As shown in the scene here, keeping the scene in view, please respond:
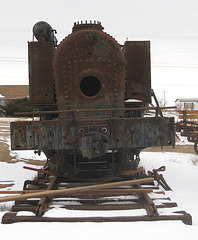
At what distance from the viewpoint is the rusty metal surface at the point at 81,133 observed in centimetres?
459

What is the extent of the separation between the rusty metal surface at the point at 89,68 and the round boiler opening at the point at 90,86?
0.29 m

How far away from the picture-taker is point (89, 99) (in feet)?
16.3

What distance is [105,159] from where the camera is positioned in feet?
20.6

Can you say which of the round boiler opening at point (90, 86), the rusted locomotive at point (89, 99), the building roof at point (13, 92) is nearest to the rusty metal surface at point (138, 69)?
the rusted locomotive at point (89, 99)

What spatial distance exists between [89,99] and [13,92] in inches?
1703

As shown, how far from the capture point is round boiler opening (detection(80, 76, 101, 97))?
5.31 metres

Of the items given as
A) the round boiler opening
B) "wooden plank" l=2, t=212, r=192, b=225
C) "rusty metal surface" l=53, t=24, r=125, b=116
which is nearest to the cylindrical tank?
"rusty metal surface" l=53, t=24, r=125, b=116

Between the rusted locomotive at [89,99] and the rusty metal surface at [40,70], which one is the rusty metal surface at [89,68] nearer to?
the rusted locomotive at [89,99]

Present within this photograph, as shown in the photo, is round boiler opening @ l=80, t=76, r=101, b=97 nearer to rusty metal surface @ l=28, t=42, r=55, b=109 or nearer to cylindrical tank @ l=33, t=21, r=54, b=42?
rusty metal surface @ l=28, t=42, r=55, b=109

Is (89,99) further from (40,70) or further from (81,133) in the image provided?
(40,70)

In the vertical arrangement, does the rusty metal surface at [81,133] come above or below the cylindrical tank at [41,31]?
below

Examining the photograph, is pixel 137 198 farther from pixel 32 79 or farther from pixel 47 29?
pixel 47 29

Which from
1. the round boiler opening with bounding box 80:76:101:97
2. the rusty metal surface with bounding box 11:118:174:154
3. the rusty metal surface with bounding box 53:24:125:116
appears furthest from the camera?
the round boiler opening with bounding box 80:76:101:97
